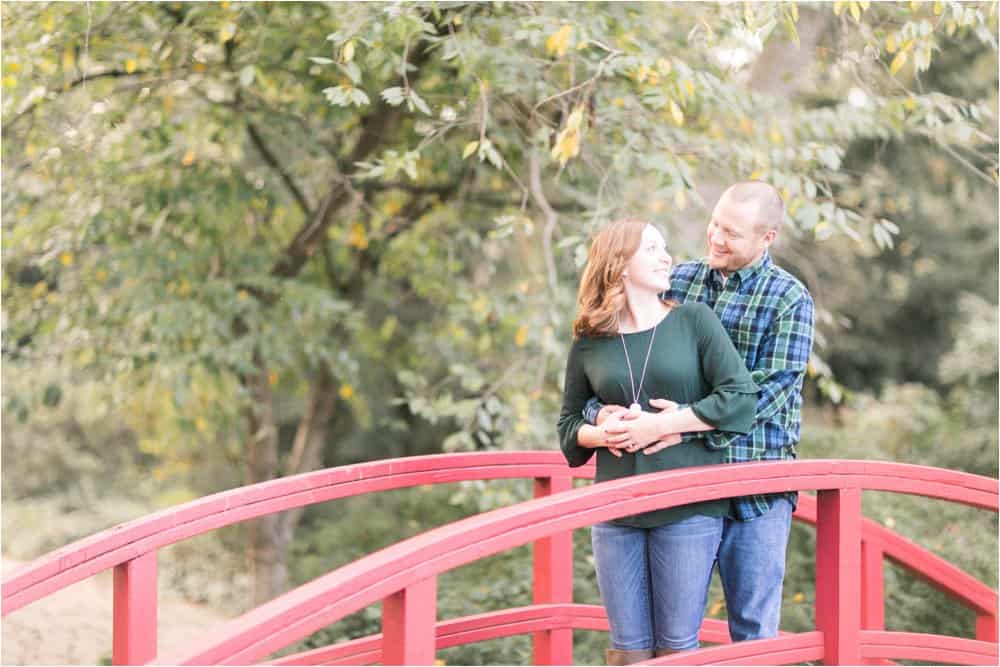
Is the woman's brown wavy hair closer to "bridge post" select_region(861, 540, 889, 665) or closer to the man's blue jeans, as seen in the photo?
→ the man's blue jeans

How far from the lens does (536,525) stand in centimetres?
248

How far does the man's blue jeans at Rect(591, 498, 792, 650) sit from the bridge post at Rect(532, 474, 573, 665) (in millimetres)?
861

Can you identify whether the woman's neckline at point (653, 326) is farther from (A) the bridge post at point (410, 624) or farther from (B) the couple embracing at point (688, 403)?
(A) the bridge post at point (410, 624)

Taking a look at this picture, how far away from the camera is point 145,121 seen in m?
5.96

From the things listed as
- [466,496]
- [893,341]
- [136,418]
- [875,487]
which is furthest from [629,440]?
[893,341]

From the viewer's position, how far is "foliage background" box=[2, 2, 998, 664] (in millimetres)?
4730

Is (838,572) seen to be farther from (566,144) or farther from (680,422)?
(566,144)

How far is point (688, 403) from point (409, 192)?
432 cm

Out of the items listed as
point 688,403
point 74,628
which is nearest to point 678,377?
point 688,403

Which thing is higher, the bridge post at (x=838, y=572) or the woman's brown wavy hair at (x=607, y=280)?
the woman's brown wavy hair at (x=607, y=280)

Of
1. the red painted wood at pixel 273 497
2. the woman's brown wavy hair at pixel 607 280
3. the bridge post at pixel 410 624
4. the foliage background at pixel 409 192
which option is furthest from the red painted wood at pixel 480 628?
the foliage background at pixel 409 192

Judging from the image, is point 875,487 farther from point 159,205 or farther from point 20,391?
point 20,391

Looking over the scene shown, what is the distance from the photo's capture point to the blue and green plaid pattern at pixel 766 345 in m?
2.86

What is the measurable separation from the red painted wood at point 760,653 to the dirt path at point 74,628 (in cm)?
330
